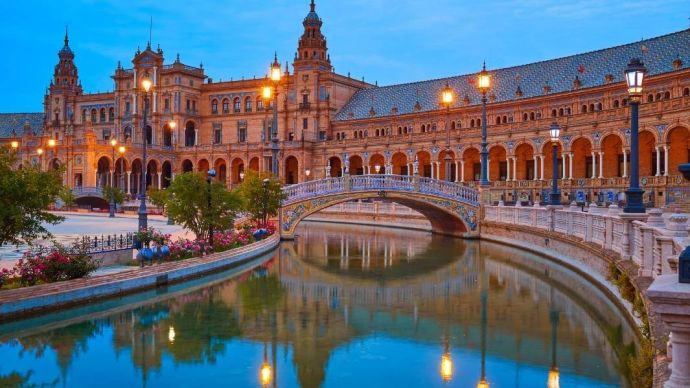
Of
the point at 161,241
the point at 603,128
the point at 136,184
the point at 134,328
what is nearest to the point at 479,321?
the point at 134,328

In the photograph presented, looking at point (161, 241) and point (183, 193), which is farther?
point (183, 193)

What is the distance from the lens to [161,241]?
21.4m

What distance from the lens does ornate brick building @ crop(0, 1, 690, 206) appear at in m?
52.5

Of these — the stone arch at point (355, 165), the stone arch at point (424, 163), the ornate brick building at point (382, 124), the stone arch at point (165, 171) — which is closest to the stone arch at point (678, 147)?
the ornate brick building at point (382, 124)

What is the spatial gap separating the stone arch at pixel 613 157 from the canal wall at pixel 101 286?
3893 cm

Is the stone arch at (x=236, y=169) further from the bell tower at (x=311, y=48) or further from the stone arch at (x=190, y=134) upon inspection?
the bell tower at (x=311, y=48)

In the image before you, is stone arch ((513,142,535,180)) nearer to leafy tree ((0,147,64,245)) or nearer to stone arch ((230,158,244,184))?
stone arch ((230,158,244,184))

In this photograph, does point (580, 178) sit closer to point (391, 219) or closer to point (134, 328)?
point (391, 219)

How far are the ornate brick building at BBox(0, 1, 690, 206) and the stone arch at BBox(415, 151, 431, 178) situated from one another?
0.64 m

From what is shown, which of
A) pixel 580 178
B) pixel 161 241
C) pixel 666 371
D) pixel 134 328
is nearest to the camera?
pixel 666 371

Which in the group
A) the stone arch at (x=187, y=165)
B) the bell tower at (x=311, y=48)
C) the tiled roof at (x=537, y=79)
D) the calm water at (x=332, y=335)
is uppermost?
the bell tower at (x=311, y=48)

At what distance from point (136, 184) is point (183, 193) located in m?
69.5

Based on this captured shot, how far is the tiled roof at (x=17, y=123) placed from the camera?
372 feet

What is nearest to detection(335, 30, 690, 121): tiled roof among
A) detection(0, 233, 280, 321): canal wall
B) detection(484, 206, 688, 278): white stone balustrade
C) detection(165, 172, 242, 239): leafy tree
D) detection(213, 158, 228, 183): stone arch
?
detection(213, 158, 228, 183): stone arch
